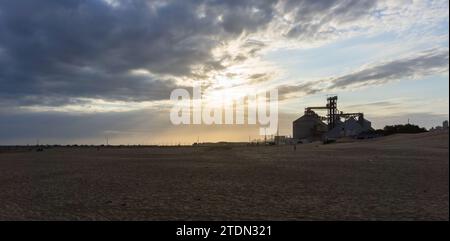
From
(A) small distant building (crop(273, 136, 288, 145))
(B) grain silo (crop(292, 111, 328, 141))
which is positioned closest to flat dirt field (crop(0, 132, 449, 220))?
(B) grain silo (crop(292, 111, 328, 141))

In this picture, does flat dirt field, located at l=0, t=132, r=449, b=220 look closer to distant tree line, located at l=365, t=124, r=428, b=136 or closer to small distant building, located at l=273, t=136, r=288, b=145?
distant tree line, located at l=365, t=124, r=428, b=136

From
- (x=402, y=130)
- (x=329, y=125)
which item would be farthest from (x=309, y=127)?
(x=402, y=130)

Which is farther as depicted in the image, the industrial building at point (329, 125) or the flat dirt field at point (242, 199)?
the industrial building at point (329, 125)

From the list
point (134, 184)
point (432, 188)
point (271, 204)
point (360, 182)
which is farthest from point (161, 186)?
point (432, 188)

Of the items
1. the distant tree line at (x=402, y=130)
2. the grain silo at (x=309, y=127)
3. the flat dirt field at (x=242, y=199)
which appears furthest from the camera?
the grain silo at (x=309, y=127)

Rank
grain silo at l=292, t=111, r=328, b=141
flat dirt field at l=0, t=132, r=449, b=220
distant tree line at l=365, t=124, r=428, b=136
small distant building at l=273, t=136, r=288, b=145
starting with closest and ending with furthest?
flat dirt field at l=0, t=132, r=449, b=220
distant tree line at l=365, t=124, r=428, b=136
grain silo at l=292, t=111, r=328, b=141
small distant building at l=273, t=136, r=288, b=145

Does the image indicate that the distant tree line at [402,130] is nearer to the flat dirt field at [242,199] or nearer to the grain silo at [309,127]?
the grain silo at [309,127]

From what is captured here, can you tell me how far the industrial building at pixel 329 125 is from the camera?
10488cm

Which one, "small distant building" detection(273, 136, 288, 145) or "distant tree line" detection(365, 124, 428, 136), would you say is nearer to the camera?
"distant tree line" detection(365, 124, 428, 136)

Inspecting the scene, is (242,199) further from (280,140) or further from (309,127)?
(280,140)

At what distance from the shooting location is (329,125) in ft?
367

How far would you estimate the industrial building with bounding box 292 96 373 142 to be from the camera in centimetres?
10488

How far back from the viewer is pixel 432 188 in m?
15.4

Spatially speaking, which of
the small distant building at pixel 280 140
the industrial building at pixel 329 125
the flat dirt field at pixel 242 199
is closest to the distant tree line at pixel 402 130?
the industrial building at pixel 329 125
